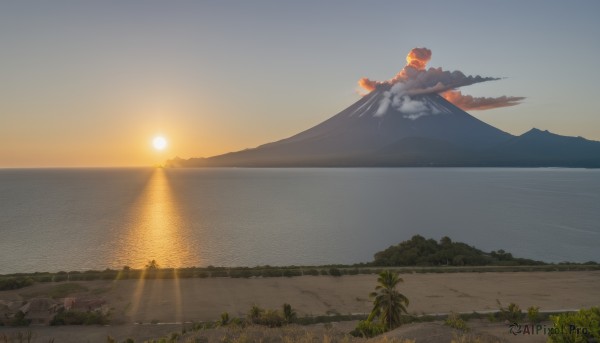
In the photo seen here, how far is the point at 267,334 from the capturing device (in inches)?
709

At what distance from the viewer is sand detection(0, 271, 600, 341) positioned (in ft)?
92.5

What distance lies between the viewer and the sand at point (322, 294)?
28.2m

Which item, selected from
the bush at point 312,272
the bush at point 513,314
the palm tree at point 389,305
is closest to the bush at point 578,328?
the palm tree at point 389,305

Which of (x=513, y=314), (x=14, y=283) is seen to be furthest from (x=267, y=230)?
(x=513, y=314)

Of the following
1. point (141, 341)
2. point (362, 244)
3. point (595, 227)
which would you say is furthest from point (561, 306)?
point (595, 227)

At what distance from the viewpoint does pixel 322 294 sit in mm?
32250

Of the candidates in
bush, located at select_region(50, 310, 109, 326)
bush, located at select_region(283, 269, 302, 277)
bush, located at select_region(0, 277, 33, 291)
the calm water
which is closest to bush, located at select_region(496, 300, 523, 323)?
bush, located at select_region(283, 269, 302, 277)

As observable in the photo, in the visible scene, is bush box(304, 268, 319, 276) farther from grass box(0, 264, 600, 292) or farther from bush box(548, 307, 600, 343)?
bush box(548, 307, 600, 343)

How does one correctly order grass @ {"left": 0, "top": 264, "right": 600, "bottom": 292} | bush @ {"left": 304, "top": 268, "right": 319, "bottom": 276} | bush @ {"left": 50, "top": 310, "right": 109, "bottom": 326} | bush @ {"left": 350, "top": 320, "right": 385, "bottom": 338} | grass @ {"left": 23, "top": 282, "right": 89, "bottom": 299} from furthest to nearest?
bush @ {"left": 304, "top": 268, "right": 319, "bottom": 276} → grass @ {"left": 0, "top": 264, "right": 600, "bottom": 292} → grass @ {"left": 23, "top": 282, "right": 89, "bottom": 299} → bush @ {"left": 50, "top": 310, "right": 109, "bottom": 326} → bush @ {"left": 350, "top": 320, "right": 385, "bottom": 338}

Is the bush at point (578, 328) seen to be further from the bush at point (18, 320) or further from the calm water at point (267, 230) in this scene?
the calm water at point (267, 230)

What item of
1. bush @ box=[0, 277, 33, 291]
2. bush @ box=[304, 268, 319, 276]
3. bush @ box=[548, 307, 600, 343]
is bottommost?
bush @ box=[304, 268, 319, 276]

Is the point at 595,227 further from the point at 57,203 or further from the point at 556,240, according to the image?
the point at 57,203

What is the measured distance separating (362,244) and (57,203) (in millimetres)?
106332

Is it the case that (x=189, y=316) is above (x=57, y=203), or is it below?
below
